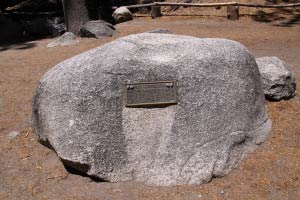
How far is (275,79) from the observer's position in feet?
18.0

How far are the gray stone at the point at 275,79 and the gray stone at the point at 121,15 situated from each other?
30.6 ft

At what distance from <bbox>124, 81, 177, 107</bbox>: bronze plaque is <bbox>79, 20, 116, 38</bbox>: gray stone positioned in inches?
299

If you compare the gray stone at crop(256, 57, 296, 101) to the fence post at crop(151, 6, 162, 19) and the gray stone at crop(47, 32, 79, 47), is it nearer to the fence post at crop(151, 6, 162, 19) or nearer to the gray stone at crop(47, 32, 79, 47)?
the gray stone at crop(47, 32, 79, 47)

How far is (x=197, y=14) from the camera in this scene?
14523mm

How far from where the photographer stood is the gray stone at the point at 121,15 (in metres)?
14.4

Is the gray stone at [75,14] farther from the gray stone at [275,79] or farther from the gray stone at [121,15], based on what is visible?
the gray stone at [275,79]

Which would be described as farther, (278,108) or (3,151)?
(278,108)

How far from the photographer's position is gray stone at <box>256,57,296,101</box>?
5.50 meters

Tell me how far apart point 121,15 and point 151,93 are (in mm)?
10595

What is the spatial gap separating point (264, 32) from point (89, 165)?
8560mm

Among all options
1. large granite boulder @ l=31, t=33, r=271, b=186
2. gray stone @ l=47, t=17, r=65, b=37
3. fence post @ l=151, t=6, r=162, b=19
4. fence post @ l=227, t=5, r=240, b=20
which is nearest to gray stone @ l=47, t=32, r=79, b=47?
gray stone @ l=47, t=17, r=65, b=37

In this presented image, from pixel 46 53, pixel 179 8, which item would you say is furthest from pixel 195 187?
pixel 179 8

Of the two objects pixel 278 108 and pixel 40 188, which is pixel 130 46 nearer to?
pixel 40 188

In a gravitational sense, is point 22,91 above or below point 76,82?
below
